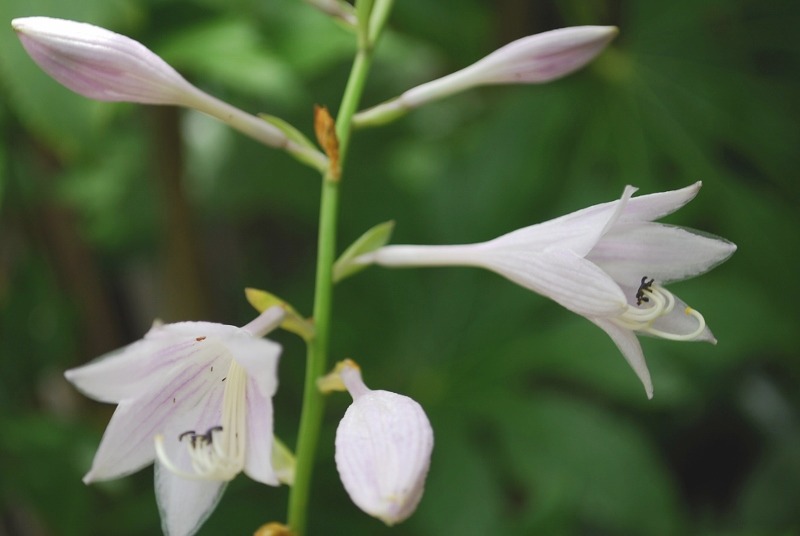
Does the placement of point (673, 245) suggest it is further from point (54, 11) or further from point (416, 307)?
point (416, 307)

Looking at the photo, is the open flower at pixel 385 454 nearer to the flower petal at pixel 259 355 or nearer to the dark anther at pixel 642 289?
the flower petal at pixel 259 355

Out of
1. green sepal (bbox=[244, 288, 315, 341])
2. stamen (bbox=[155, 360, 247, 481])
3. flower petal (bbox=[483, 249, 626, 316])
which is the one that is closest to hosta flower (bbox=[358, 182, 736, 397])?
flower petal (bbox=[483, 249, 626, 316])

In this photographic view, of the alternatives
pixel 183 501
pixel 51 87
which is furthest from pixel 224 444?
pixel 51 87

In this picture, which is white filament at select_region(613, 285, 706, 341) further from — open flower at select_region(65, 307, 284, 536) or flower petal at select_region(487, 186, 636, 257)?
open flower at select_region(65, 307, 284, 536)

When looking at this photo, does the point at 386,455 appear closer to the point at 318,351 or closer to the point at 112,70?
the point at 318,351

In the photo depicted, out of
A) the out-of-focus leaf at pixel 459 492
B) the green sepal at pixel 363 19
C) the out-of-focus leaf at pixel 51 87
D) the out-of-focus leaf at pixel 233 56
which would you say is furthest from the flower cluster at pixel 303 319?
the out-of-focus leaf at pixel 459 492

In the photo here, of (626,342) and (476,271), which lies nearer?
(626,342)
